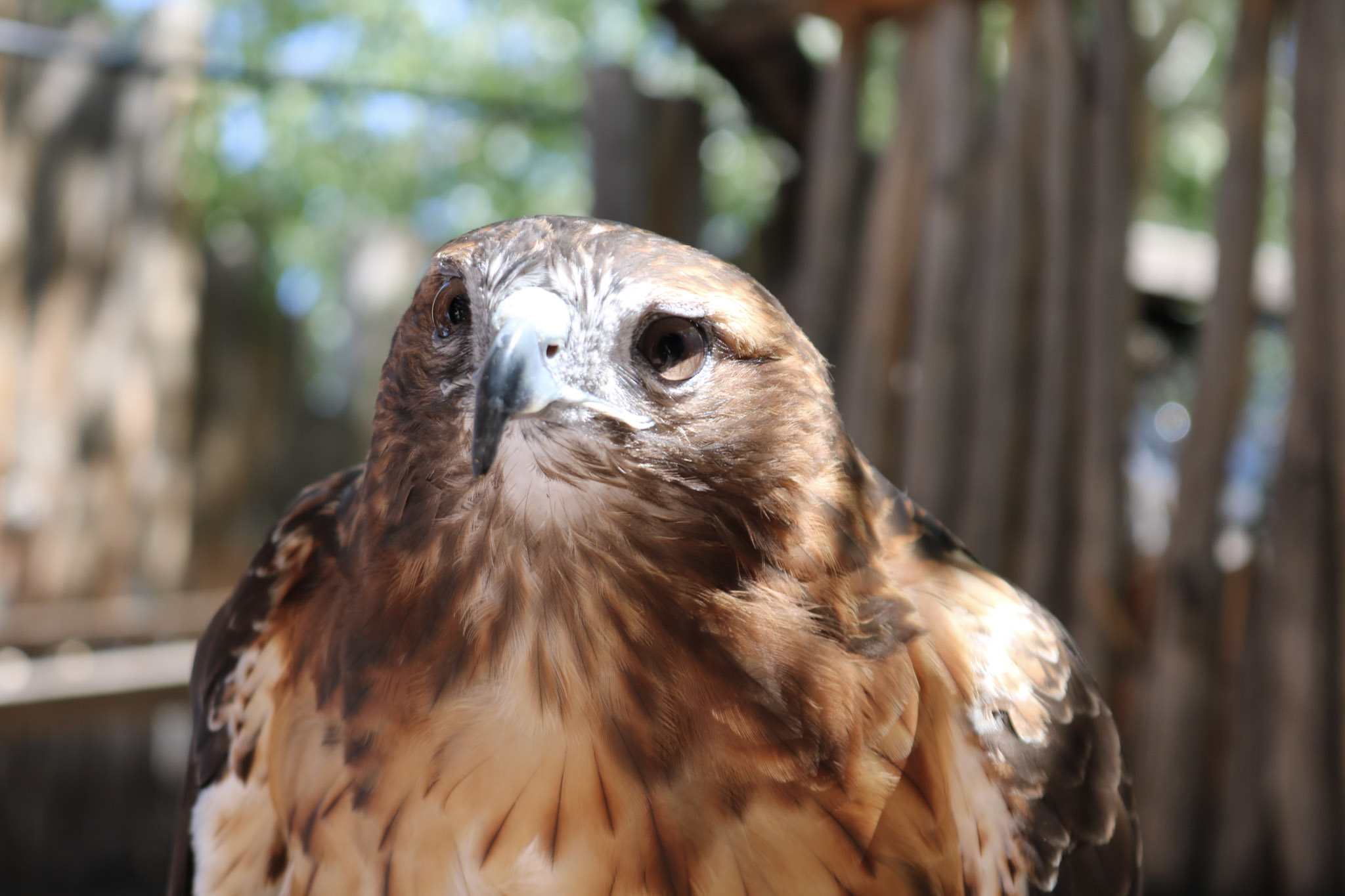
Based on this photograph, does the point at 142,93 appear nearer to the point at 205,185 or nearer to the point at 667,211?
the point at 667,211

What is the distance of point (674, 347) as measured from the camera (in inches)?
55.0

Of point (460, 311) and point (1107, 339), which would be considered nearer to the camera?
point (460, 311)

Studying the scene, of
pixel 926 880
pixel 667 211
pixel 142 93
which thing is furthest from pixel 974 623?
pixel 142 93

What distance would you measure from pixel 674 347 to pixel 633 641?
0.39m

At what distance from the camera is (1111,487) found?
331cm

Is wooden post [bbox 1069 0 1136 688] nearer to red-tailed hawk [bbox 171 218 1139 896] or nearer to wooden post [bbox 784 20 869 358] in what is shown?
wooden post [bbox 784 20 869 358]

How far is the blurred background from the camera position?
300 cm

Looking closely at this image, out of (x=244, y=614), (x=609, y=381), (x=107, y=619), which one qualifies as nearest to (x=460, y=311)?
(x=609, y=381)

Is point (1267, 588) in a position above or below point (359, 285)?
below

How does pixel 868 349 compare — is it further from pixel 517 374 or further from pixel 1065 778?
pixel 517 374

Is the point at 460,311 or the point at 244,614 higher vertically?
the point at 460,311

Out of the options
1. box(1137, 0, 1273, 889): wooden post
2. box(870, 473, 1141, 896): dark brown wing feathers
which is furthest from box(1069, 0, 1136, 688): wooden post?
box(870, 473, 1141, 896): dark brown wing feathers

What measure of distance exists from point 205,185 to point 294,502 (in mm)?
5837

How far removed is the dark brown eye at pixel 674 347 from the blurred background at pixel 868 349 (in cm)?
220
